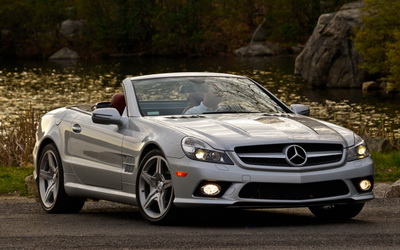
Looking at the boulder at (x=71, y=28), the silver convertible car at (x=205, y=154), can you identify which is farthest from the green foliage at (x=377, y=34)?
the boulder at (x=71, y=28)

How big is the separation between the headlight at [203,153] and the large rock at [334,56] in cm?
4844

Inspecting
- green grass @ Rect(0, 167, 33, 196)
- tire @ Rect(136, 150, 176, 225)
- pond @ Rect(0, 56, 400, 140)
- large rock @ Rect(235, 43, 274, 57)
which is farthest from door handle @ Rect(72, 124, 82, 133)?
large rock @ Rect(235, 43, 274, 57)

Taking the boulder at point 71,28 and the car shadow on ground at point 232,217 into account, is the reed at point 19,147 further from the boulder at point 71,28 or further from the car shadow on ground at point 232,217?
the boulder at point 71,28

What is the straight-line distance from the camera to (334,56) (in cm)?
5803

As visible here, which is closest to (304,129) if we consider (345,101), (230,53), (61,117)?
(61,117)

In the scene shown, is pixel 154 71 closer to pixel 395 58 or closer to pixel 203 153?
pixel 395 58

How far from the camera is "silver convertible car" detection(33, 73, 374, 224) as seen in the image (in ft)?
29.6

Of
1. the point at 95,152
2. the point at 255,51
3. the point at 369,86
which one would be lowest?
the point at 255,51

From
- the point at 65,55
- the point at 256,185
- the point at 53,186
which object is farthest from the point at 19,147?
the point at 65,55

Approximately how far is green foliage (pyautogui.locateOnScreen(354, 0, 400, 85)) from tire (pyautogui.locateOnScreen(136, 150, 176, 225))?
4471 cm

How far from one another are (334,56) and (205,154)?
4967 cm

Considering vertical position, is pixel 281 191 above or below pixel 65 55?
above

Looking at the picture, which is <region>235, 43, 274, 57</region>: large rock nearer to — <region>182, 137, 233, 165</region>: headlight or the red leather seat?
the red leather seat

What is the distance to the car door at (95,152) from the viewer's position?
10137 mm
